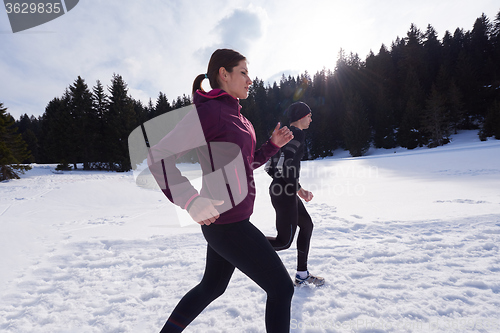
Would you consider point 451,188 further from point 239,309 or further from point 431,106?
point 431,106

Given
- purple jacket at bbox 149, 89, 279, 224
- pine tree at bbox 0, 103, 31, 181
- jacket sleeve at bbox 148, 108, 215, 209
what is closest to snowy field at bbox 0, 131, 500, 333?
purple jacket at bbox 149, 89, 279, 224

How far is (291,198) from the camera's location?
2.36 metres

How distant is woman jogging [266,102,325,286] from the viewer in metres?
2.34

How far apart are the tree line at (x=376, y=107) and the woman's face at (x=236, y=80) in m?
25.3

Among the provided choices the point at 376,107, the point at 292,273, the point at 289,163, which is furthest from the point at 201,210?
the point at 376,107

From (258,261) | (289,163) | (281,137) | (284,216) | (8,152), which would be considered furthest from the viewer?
(8,152)

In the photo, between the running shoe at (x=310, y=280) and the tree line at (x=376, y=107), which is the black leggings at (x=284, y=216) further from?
the tree line at (x=376, y=107)

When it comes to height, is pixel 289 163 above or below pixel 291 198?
above

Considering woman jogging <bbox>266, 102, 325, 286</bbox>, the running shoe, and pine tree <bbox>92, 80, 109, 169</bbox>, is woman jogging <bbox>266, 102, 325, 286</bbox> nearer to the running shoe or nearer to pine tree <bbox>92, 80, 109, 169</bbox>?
the running shoe

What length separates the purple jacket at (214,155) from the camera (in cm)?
116

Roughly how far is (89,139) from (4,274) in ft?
97.3

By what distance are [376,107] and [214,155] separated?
45.7 metres

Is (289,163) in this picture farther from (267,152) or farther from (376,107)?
(376,107)

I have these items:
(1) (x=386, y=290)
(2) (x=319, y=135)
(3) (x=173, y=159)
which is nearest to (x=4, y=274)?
(3) (x=173, y=159)
